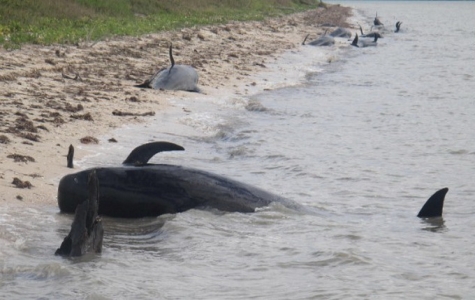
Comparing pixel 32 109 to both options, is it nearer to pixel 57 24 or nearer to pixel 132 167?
pixel 132 167

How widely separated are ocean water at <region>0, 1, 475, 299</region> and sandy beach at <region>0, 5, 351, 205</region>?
0.46 meters

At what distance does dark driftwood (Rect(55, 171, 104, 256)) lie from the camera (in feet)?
20.8

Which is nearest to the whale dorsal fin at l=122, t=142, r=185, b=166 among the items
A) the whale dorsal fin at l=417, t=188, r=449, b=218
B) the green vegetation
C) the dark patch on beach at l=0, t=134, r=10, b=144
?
the dark patch on beach at l=0, t=134, r=10, b=144

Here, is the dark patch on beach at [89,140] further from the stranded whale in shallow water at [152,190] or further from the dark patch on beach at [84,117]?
the stranded whale in shallow water at [152,190]

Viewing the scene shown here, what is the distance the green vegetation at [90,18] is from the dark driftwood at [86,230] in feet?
37.9

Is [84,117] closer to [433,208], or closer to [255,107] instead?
[255,107]

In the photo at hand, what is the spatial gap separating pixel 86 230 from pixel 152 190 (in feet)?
4.76

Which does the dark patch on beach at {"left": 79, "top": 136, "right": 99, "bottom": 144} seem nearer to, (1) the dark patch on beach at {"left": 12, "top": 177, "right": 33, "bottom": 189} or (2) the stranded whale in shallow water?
(1) the dark patch on beach at {"left": 12, "top": 177, "right": 33, "bottom": 189}

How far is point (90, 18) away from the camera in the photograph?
25344 millimetres

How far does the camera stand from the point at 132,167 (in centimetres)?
797

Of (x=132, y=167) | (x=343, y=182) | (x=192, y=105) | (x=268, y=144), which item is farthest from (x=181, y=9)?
(x=132, y=167)

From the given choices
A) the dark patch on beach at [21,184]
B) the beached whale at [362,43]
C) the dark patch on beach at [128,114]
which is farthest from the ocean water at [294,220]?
the beached whale at [362,43]

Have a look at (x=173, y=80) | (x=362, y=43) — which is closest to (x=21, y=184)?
(x=173, y=80)

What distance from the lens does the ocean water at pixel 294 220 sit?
646 cm
